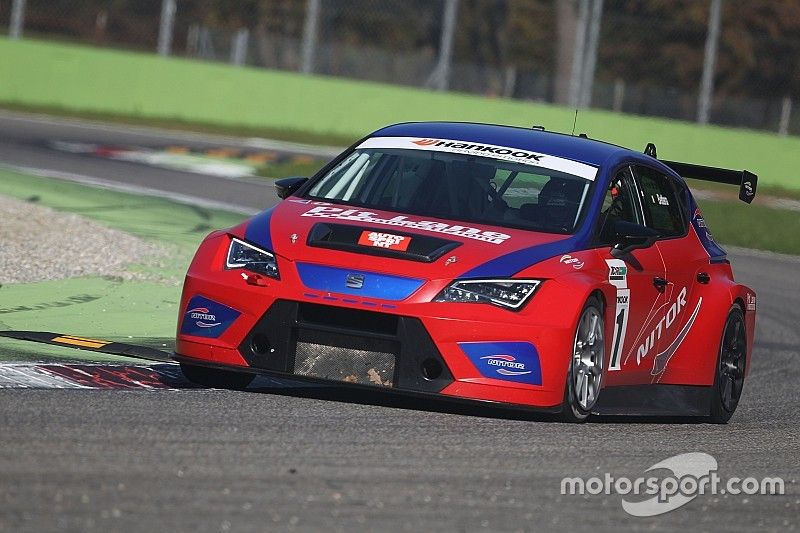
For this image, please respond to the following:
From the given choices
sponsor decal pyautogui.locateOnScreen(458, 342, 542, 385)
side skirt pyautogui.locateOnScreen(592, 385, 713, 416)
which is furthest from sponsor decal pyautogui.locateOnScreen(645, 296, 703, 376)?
sponsor decal pyautogui.locateOnScreen(458, 342, 542, 385)

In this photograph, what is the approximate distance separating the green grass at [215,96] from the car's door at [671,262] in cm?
1955

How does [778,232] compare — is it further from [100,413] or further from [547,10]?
[100,413]

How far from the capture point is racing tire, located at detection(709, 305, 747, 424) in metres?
8.57

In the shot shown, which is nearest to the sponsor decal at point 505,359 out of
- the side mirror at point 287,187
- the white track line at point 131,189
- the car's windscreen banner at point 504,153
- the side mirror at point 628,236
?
the side mirror at point 628,236

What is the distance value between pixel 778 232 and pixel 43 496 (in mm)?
17176

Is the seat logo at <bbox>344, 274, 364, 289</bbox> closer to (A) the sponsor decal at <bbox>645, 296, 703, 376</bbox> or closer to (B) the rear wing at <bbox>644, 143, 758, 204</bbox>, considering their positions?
(A) the sponsor decal at <bbox>645, 296, 703, 376</bbox>

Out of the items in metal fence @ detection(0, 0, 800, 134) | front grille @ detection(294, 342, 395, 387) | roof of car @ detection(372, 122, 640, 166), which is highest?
metal fence @ detection(0, 0, 800, 134)

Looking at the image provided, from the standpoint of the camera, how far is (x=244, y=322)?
7055 mm

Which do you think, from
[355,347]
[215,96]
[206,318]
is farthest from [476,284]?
[215,96]

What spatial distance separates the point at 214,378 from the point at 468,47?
1017 inches

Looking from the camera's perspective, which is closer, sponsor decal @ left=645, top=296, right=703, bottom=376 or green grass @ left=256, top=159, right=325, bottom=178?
sponsor decal @ left=645, top=296, right=703, bottom=376

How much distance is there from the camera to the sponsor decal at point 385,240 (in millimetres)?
7086

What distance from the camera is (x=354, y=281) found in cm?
690

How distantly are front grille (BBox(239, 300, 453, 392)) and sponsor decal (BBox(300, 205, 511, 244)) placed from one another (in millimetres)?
629
